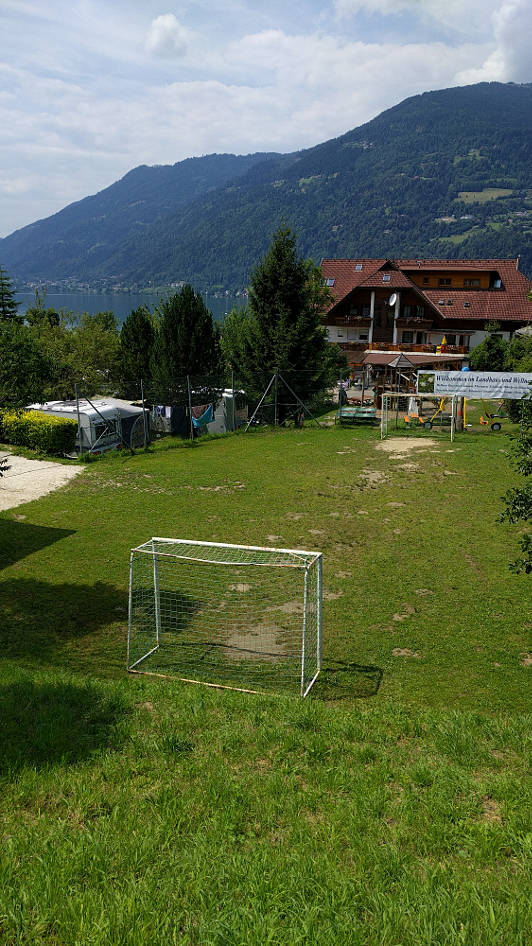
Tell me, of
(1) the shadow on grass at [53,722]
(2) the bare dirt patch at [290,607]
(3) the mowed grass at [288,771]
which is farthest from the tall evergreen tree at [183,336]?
(1) the shadow on grass at [53,722]

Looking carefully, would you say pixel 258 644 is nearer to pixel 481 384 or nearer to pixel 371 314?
pixel 481 384

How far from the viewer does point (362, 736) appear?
6250 mm

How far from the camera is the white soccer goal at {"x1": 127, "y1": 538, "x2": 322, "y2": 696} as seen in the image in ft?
27.9

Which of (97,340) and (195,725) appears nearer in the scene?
(195,725)

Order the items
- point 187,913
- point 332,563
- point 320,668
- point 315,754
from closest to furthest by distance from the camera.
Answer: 1. point 187,913
2. point 315,754
3. point 320,668
4. point 332,563

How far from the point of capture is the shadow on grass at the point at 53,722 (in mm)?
5547

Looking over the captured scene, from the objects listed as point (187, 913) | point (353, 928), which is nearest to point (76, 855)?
point (187, 913)

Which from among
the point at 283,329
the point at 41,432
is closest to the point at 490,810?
the point at 41,432

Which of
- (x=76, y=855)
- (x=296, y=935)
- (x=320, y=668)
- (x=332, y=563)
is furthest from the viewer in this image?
(x=332, y=563)

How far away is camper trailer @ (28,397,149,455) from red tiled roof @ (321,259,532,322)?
39739mm

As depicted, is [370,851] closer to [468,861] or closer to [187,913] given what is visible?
[468,861]

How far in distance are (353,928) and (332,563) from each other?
8.91 metres

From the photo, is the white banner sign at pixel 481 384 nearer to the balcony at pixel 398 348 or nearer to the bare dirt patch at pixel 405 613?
the bare dirt patch at pixel 405 613

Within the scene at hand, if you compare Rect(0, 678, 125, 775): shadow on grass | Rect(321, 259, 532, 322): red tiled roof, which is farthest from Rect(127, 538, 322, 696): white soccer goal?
Rect(321, 259, 532, 322): red tiled roof
